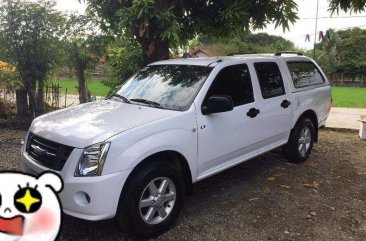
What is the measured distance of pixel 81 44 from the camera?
30.7 ft

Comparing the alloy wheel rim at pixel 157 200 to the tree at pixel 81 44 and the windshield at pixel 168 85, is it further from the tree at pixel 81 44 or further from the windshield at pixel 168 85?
the tree at pixel 81 44

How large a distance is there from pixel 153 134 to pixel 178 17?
3.86 meters

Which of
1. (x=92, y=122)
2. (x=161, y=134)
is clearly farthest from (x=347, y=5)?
(x=92, y=122)

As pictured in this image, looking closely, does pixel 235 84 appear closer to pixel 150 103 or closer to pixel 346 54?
pixel 150 103

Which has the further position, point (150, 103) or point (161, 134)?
point (150, 103)

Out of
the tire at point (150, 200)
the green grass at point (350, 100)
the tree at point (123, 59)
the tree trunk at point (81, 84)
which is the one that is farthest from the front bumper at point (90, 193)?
the green grass at point (350, 100)

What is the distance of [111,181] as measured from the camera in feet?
10.5

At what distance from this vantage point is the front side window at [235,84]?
4417 mm

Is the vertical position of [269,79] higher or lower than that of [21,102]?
higher

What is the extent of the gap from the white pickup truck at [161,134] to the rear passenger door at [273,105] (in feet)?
0.05

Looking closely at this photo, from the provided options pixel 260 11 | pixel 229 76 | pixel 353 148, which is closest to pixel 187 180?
pixel 229 76

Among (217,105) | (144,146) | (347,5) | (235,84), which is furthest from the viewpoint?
(347,5)

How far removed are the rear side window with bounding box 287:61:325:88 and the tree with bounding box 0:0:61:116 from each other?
210 inches

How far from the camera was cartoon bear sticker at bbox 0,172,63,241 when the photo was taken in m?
2.63
